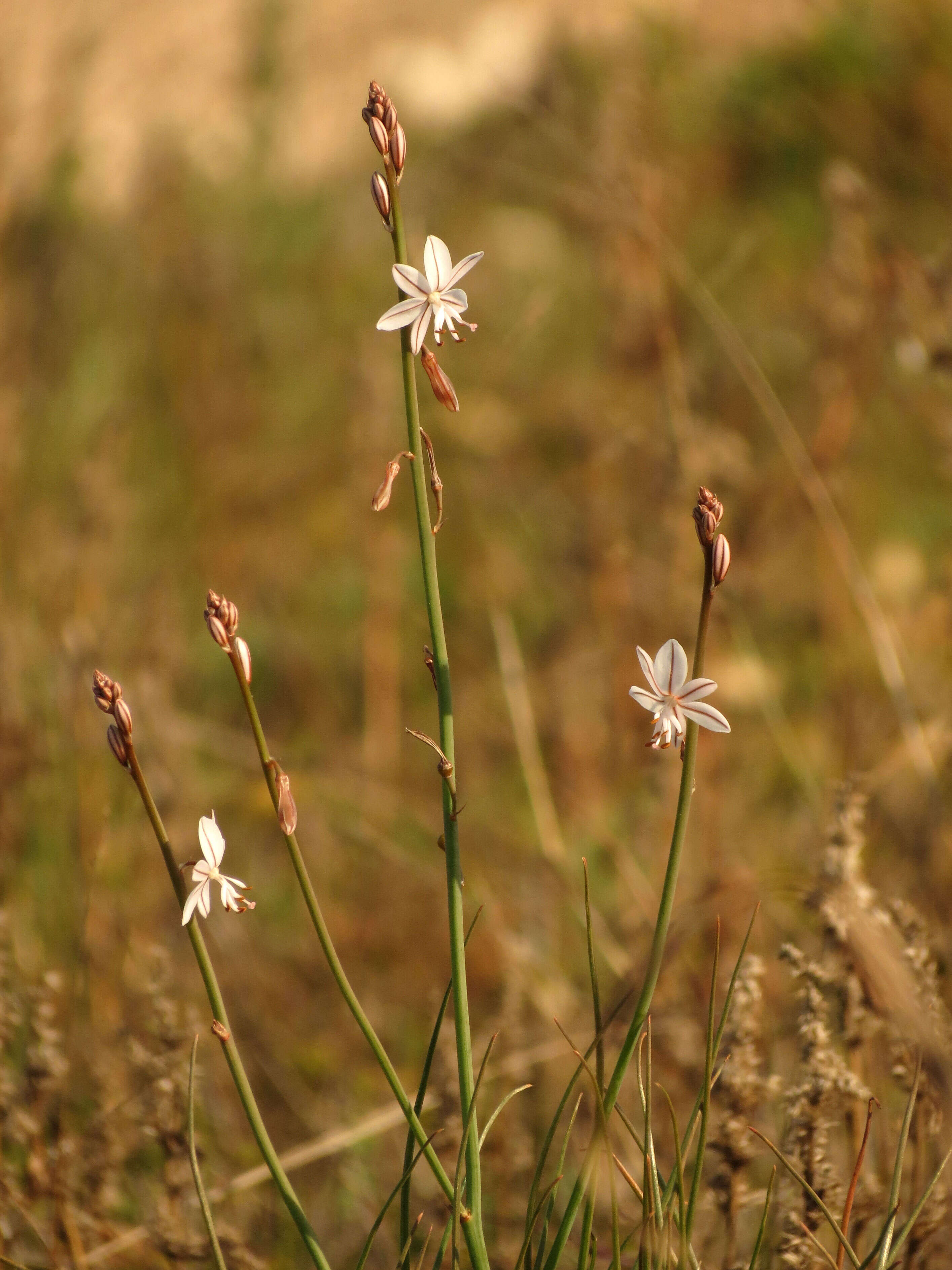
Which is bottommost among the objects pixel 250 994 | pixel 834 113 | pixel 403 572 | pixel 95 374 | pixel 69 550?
pixel 250 994

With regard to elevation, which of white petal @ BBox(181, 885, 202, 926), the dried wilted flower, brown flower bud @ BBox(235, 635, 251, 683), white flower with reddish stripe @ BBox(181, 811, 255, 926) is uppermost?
the dried wilted flower

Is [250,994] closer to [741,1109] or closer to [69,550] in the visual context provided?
[741,1109]

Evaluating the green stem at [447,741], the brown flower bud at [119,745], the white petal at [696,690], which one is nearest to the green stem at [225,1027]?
the brown flower bud at [119,745]

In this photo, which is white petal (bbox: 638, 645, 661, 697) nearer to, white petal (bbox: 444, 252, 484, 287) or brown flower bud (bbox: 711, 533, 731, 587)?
brown flower bud (bbox: 711, 533, 731, 587)

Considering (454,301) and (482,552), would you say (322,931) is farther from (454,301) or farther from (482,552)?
(482,552)

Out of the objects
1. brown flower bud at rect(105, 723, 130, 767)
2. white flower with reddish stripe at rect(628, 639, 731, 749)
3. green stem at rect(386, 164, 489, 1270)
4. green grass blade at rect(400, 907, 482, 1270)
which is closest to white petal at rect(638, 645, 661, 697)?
white flower with reddish stripe at rect(628, 639, 731, 749)

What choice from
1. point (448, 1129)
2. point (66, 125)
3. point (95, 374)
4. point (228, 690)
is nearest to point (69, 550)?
point (228, 690)

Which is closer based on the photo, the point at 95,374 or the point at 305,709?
the point at 305,709
